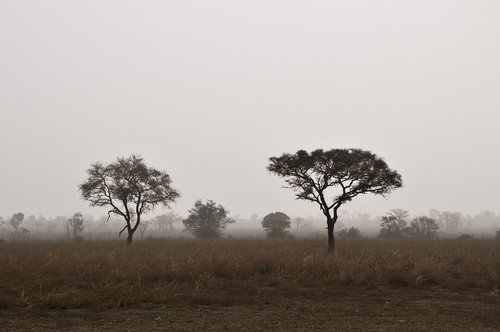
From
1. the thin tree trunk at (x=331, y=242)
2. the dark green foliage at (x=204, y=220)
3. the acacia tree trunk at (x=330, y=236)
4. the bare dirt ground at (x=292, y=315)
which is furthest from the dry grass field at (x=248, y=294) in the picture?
the dark green foliage at (x=204, y=220)

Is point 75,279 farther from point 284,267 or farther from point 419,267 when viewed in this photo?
point 419,267

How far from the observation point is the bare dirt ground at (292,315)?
6.83 meters

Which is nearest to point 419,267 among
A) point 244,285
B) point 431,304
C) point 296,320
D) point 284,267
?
point 431,304

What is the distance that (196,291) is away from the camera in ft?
32.3

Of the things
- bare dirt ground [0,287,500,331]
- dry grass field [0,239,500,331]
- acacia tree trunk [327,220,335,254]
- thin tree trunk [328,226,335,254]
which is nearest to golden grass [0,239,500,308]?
dry grass field [0,239,500,331]

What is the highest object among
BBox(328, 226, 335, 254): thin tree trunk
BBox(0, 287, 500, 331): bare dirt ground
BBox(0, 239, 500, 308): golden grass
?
BBox(328, 226, 335, 254): thin tree trunk

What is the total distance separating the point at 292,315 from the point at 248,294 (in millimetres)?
2743

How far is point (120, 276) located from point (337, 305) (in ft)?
22.0

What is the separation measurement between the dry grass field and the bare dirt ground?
22 mm

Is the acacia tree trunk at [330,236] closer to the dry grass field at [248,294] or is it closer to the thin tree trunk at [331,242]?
the thin tree trunk at [331,242]

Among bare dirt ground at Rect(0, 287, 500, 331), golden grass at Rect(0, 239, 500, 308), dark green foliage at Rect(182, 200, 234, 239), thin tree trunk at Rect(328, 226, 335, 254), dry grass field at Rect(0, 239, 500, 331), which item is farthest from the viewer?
dark green foliage at Rect(182, 200, 234, 239)

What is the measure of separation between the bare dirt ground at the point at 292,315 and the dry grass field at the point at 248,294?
2 centimetres

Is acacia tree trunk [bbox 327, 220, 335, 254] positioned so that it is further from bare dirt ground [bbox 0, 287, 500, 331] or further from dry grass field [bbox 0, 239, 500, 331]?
bare dirt ground [bbox 0, 287, 500, 331]

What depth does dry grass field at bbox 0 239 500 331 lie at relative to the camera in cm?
726
